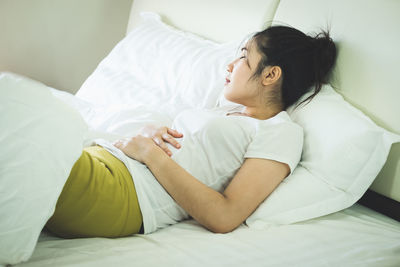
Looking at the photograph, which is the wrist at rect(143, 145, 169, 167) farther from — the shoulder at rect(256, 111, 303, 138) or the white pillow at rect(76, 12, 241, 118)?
the white pillow at rect(76, 12, 241, 118)

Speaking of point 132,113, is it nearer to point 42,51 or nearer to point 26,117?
point 26,117

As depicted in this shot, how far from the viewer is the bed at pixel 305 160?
0.64m

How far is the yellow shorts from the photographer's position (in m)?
0.71

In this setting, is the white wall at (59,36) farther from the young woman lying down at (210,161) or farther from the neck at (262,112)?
the neck at (262,112)

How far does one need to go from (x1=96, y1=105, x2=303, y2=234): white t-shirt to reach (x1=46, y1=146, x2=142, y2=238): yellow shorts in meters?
0.04

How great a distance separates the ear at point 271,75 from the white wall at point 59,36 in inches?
62.2

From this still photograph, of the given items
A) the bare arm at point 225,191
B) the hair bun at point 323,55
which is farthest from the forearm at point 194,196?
the hair bun at point 323,55

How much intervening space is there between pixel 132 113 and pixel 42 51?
125 centimetres

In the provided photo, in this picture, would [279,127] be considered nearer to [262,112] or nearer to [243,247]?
[262,112]

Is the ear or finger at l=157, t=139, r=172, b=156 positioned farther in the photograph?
the ear

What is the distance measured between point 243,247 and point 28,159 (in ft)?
1.51

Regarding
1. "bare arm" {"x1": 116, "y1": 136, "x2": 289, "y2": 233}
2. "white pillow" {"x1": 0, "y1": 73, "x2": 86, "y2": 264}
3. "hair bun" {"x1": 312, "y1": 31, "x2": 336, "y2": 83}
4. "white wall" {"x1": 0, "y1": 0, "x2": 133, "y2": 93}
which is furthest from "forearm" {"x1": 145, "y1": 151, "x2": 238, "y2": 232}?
"white wall" {"x1": 0, "y1": 0, "x2": 133, "y2": 93}

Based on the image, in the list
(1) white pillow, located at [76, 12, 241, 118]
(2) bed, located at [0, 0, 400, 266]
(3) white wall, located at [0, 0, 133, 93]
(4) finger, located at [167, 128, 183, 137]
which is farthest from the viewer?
(3) white wall, located at [0, 0, 133, 93]

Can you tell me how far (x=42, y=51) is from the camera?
2.09 m
